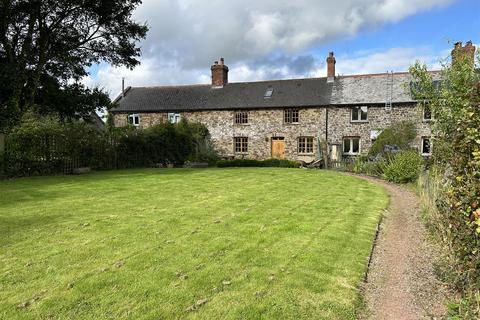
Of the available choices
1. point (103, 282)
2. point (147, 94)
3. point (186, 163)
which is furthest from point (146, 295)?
point (147, 94)

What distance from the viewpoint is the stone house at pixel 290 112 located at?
28.5 m

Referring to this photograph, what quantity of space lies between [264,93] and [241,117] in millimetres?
3017

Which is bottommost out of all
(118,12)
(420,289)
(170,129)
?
(420,289)

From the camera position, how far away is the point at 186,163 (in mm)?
26062

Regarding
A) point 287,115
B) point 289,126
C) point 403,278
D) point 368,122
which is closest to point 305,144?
point 289,126

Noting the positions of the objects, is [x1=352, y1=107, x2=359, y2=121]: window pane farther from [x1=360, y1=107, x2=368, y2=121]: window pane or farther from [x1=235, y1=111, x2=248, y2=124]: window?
[x1=235, y1=111, x2=248, y2=124]: window

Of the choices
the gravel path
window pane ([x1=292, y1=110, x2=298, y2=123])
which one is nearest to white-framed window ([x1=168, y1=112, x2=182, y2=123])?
window pane ([x1=292, y1=110, x2=298, y2=123])

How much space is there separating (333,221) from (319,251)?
216 cm

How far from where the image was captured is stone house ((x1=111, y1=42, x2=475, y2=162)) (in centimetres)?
2848

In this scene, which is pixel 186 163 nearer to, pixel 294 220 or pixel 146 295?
pixel 294 220

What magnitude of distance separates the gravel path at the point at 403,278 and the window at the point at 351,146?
21.9m

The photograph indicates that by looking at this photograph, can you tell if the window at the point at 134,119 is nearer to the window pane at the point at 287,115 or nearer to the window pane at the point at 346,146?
the window pane at the point at 287,115

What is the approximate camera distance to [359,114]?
29109 mm

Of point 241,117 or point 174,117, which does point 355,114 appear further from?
point 174,117
